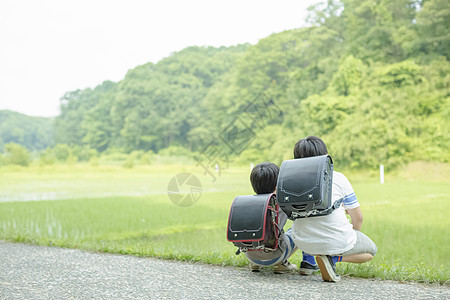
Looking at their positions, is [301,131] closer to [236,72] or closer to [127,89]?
[236,72]

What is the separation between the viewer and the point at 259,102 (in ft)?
118

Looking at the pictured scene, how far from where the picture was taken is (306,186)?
2711mm

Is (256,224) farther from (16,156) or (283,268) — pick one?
(16,156)

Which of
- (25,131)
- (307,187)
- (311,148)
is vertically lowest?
(307,187)

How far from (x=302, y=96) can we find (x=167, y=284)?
2941cm

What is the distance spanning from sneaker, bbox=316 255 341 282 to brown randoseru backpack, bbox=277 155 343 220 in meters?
0.29

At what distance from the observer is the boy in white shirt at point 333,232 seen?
112 inches

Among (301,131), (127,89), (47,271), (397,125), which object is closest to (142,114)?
(127,89)

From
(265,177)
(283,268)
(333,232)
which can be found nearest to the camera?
(333,232)

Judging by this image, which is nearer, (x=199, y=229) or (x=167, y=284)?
(x=167, y=284)

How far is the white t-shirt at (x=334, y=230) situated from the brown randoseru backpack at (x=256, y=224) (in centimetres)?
19

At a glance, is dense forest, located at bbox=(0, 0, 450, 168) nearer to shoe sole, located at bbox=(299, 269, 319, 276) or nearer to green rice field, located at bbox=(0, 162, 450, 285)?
green rice field, located at bbox=(0, 162, 450, 285)

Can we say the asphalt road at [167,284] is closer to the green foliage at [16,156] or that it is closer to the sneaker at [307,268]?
the sneaker at [307,268]

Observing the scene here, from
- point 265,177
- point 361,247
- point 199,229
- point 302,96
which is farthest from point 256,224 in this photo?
point 302,96
